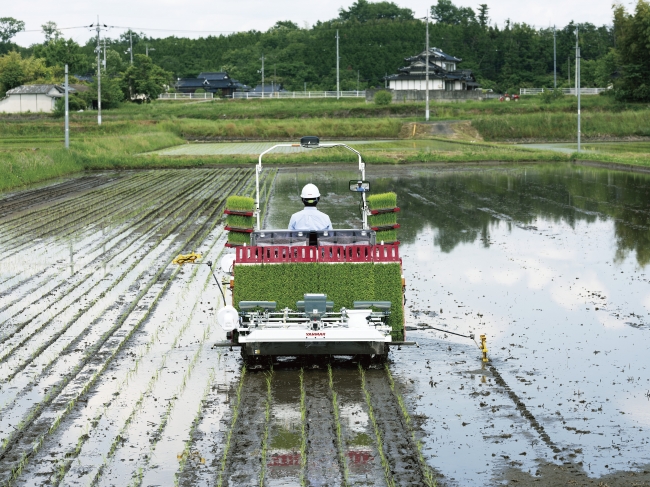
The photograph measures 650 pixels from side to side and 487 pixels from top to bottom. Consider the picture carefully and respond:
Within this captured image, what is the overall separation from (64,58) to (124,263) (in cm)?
8788

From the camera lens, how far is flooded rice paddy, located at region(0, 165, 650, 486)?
6.78 m

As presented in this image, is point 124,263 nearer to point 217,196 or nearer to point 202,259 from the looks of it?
point 202,259

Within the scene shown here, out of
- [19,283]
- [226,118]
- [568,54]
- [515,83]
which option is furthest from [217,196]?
[568,54]

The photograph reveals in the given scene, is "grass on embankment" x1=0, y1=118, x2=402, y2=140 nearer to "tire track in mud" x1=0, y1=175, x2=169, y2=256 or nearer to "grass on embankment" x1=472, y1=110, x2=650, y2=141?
"grass on embankment" x1=472, y1=110, x2=650, y2=141

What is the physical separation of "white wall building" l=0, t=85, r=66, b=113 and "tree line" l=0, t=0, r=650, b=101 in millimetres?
5490

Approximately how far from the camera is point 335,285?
962cm

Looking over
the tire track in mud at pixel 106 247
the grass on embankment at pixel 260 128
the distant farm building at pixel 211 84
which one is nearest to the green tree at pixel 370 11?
the distant farm building at pixel 211 84

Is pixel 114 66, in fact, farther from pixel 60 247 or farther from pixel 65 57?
pixel 60 247

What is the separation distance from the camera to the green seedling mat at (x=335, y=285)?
9.61 metres

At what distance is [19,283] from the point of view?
14.1 metres

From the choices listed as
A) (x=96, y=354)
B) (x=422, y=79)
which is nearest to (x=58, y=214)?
(x=96, y=354)

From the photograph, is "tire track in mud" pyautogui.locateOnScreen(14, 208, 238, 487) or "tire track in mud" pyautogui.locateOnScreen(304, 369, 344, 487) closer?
"tire track in mud" pyautogui.locateOnScreen(304, 369, 344, 487)

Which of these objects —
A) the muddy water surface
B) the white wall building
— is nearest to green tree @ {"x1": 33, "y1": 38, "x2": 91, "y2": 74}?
the white wall building

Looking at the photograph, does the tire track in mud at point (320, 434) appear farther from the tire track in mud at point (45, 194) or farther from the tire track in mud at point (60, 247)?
the tire track in mud at point (45, 194)
